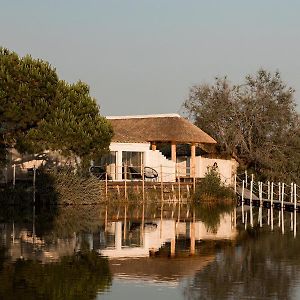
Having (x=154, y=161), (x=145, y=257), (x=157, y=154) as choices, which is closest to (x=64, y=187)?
(x=154, y=161)

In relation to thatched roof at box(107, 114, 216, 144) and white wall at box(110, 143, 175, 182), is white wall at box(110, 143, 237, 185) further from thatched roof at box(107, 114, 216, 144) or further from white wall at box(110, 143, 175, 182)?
thatched roof at box(107, 114, 216, 144)

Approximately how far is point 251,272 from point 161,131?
28265 millimetres

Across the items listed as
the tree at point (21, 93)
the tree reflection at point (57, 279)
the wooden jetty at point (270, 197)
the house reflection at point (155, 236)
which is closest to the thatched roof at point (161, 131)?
the wooden jetty at point (270, 197)

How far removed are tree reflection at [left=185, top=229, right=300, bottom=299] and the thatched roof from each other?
68.5 ft

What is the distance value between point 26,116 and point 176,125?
14458 millimetres

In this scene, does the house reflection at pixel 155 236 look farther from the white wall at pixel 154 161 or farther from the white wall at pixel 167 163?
the white wall at pixel 154 161

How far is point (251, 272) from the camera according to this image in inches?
650

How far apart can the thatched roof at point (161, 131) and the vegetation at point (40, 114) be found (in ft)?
28.5

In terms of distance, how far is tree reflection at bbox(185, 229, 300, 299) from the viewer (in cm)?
1397

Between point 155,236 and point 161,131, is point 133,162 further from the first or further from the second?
point 155,236

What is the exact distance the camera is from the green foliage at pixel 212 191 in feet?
136

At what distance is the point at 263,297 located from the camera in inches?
533

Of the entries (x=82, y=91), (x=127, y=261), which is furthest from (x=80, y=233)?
(x=82, y=91)

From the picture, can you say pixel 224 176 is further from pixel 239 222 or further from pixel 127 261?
pixel 127 261
